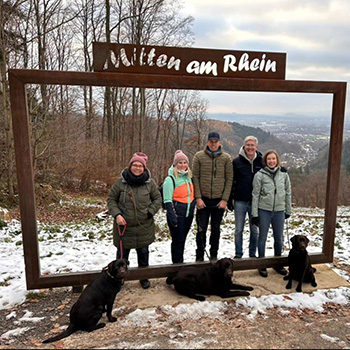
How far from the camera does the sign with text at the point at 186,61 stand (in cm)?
382

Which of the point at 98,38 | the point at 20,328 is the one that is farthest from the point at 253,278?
the point at 98,38

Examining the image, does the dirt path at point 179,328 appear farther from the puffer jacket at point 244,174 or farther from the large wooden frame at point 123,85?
the puffer jacket at point 244,174

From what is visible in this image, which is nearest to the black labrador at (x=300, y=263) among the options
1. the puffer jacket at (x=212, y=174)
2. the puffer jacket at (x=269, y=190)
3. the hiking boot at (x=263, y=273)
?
the hiking boot at (x=263, y=273)

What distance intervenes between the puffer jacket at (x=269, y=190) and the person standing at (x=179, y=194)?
0.96 meters

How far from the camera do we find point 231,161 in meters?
4.43

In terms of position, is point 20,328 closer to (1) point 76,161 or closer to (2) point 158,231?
(2) point 158,231

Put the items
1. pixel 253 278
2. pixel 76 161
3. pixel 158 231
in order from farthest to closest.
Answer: pixel 76 161 < pixel 158 231 < pixel 253 278

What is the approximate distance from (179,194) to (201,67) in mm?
1780

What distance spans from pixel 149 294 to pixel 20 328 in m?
1.63

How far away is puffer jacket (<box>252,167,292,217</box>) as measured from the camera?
4.37 metres

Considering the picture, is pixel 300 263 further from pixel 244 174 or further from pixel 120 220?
pixel 120 220

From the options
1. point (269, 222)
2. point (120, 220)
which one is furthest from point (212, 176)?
point (120, 220)

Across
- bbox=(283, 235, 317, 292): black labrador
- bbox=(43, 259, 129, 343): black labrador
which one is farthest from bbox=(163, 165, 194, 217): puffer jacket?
bbox=(283, 235, 317, 292): black labrador

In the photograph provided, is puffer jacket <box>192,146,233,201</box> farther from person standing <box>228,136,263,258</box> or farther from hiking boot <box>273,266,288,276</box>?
hiking boot <box>273,266,288,276</box>
